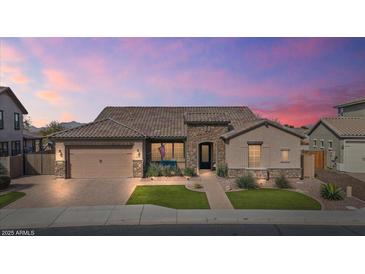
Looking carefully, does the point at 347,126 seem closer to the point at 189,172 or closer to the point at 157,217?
the point at 189,172

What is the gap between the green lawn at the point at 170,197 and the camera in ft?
41.0

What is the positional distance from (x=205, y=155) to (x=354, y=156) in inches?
442

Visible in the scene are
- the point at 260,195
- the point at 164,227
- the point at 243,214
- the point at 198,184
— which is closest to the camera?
the point at 164,227

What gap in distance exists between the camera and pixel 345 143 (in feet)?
67.8

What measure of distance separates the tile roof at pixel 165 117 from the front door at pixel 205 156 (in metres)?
2.00

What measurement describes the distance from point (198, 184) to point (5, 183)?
11538mm

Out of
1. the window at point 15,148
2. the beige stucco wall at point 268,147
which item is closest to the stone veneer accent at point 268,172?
the beige stucco wall at point 268,147

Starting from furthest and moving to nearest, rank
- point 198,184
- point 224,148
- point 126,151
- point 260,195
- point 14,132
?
point 14,132 < point 224,148 < point 126,151 < point 198,184 < point 260,195

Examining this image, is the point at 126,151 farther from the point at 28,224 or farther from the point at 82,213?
the point at 28,224

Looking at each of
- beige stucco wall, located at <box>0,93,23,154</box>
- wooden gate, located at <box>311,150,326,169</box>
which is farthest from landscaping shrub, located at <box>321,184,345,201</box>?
beige stucco wall, located at <box>0,93,23,154</box>

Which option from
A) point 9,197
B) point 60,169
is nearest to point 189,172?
point 60,169

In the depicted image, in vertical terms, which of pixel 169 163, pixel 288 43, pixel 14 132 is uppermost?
pixel 288 43

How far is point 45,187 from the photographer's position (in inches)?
634

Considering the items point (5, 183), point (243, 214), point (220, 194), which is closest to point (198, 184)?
point (220, 194)
